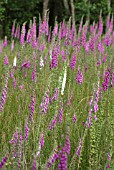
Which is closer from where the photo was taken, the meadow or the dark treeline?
the meadow

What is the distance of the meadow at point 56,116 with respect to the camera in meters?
1.78

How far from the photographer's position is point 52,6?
57.7ft

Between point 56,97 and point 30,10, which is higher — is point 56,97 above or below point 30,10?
below

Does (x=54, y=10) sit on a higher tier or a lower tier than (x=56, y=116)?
higher

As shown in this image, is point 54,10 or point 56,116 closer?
point 56,116

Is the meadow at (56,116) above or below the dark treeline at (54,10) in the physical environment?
below

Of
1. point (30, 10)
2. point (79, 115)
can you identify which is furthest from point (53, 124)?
point (30, 10)

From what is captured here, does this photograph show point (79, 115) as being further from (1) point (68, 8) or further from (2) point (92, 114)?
(1) point (68, 8)

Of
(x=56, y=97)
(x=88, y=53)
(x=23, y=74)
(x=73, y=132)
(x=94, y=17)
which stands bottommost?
(x=73, y=132)

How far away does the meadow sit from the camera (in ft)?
5.85

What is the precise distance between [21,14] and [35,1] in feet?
4.06

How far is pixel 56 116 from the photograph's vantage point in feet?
7.79

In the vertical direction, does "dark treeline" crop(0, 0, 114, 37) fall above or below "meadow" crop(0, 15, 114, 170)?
above

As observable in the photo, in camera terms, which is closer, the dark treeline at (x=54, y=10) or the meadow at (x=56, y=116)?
the meadow at (x=56, y=116)
